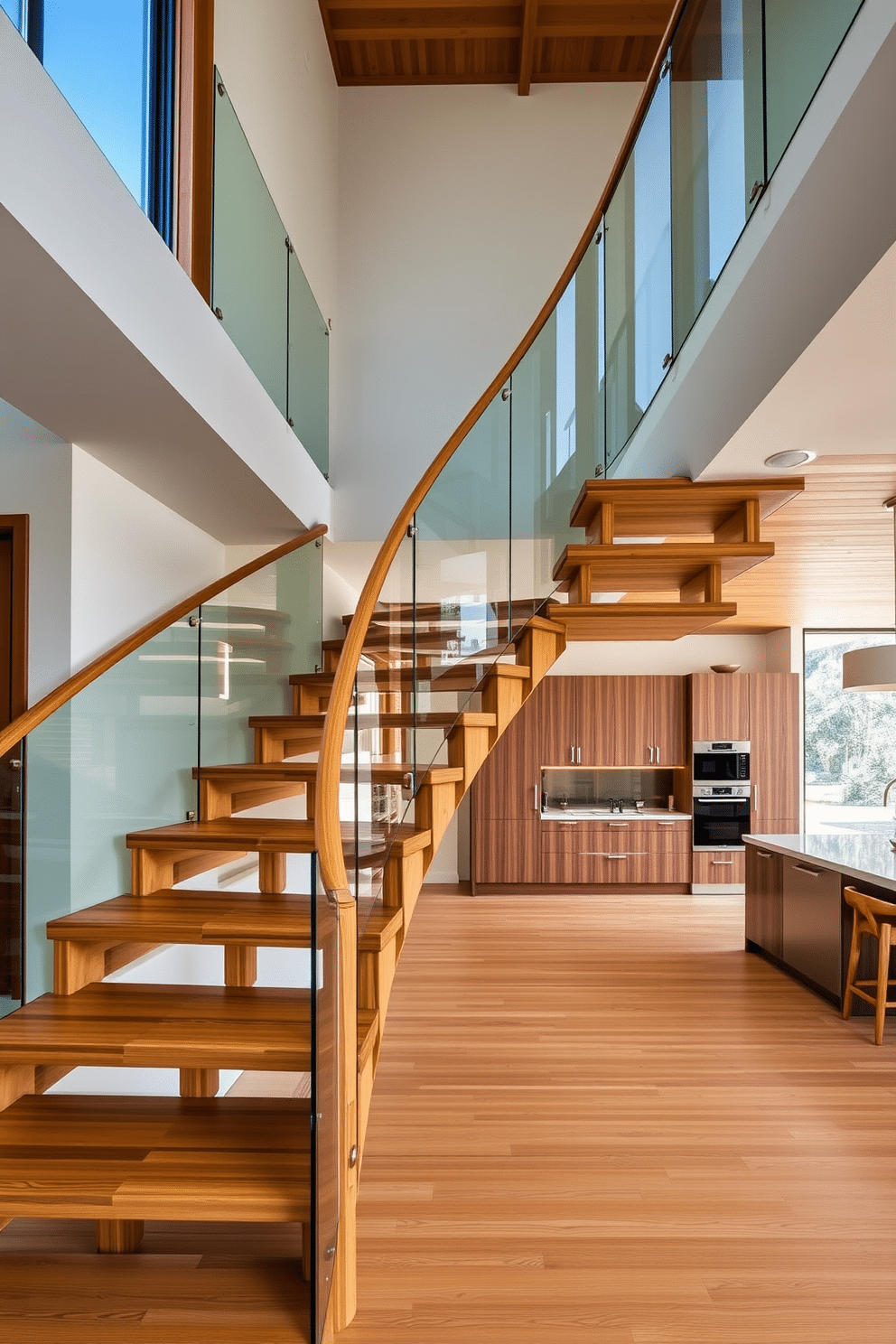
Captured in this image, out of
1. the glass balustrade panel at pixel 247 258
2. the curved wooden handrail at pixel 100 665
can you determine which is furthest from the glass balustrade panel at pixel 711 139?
the curved wooden handrail at pixel 100 665

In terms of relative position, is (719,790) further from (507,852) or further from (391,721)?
(391,721)

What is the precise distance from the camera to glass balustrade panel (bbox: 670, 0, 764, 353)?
9.47ft

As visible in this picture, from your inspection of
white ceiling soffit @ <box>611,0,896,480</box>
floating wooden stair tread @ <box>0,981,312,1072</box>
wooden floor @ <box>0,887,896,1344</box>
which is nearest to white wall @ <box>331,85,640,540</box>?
white ceiling soffit @ <box>611,0,896,480</box>

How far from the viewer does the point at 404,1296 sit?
259 cm

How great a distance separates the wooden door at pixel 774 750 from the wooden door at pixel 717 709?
0.15m

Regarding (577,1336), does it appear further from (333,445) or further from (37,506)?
(333,445)

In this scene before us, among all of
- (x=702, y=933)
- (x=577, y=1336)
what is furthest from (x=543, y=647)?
(x=702, y=933)

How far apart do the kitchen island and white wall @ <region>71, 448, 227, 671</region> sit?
3.76m

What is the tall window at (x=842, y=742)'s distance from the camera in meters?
9.44

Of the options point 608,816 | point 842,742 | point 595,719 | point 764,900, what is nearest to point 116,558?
point 764,900

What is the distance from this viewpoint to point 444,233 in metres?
6.76

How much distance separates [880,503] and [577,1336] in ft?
11.3

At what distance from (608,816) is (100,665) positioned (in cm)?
678

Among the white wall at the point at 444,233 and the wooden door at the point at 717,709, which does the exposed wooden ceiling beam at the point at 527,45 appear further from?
the wooden door at the point at 717,709
